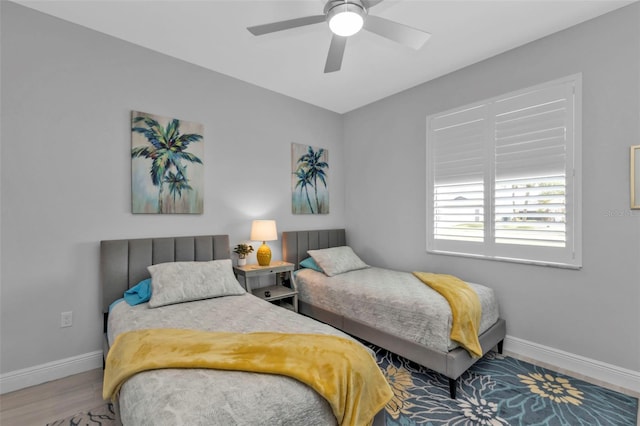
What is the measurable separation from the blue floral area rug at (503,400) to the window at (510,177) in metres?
0.95

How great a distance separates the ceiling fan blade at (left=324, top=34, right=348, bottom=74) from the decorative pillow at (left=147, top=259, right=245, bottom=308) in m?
2.00

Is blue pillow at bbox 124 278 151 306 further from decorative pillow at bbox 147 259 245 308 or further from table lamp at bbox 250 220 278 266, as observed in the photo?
table lamp at bbox 250 220 278 266

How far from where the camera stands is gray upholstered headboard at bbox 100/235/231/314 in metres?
2.48

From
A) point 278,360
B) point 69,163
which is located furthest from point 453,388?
point 69,163

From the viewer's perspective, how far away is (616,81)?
2.26m

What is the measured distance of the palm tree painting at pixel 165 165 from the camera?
270 centimetres

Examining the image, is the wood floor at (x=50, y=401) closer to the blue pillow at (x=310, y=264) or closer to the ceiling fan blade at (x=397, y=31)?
the blue pillow at (x=310, y=264)

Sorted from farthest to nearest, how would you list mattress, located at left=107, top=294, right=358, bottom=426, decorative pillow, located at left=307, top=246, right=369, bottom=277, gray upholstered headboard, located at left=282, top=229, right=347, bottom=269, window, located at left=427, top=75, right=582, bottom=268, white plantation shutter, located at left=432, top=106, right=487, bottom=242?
gray upholstered headboard, located at left=282, top=229, right=347, bottom=269
decorative pillow, located at left=307, top=246, right=369, bottom=277
white plantation shutter, located at left=432, top=106, right=487, bottom=242
window, located at left=427, top=75, right=582, bottom=268
mattress, located at left=107, top=294, right=358, bottom=426

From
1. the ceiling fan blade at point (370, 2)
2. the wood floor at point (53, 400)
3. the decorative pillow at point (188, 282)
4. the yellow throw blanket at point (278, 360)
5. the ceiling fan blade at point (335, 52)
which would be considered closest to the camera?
the yellow throw blanket at point (278, 360)

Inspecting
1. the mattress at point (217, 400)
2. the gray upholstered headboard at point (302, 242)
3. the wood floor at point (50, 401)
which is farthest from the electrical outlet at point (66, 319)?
the gray upholstered headboard at point (302, 242)

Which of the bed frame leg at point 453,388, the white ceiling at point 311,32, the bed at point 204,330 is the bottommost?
the bed frame leg at point 453,388

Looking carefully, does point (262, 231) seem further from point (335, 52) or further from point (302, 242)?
point (335, 52)

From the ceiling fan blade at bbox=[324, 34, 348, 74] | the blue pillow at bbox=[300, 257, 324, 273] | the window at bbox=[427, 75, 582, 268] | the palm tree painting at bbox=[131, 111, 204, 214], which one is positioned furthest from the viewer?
the blue pillow at bbox=[300, 257, 324, 273]

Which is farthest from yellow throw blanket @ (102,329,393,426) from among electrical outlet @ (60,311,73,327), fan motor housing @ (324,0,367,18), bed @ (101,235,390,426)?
fan motor housing @ (324,0,367,18)
